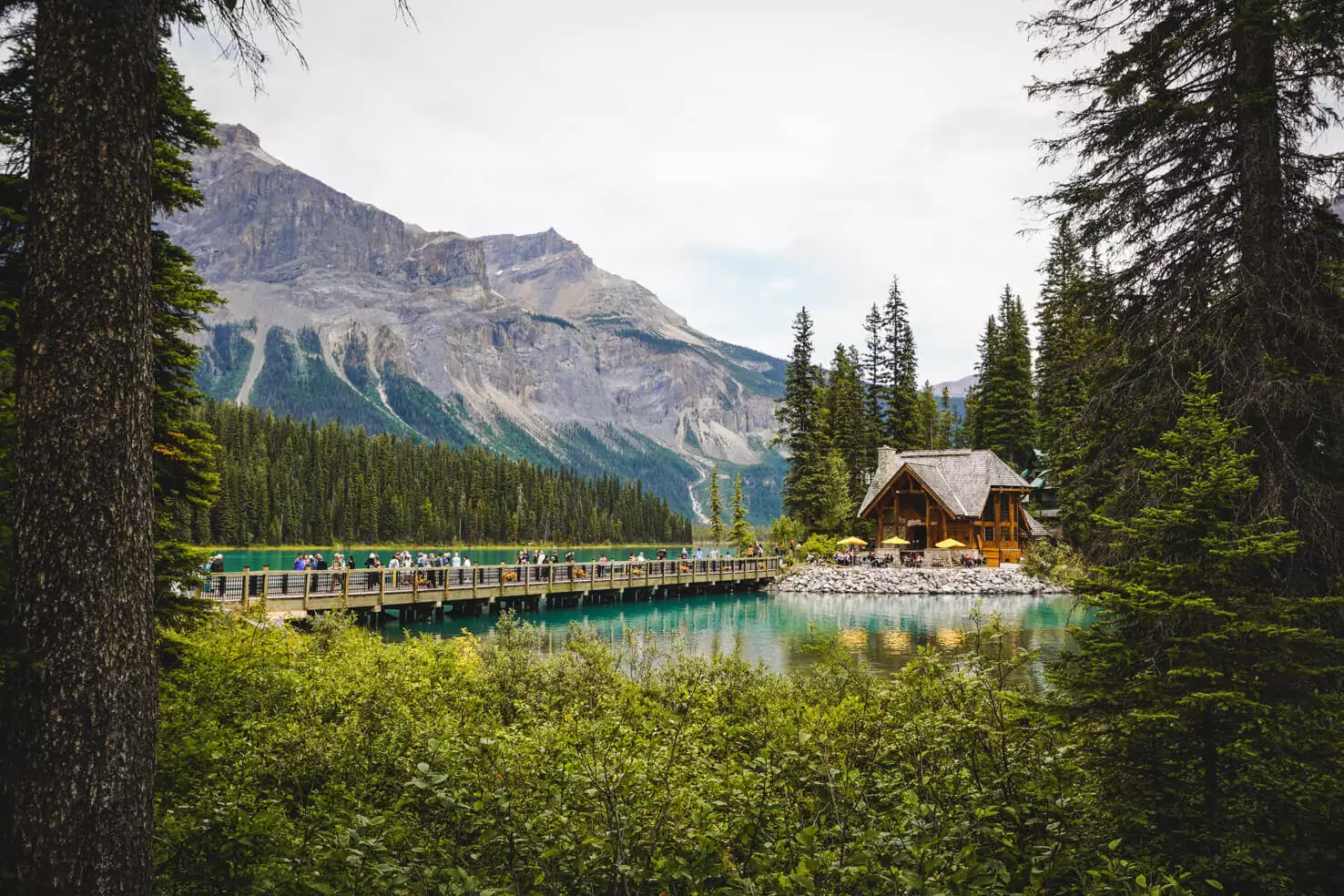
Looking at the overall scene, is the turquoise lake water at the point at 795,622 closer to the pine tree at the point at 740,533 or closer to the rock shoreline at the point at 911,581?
the rock shoreline at the point at 911,581

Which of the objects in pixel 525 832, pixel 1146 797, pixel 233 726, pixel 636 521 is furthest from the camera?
pixel 636 521

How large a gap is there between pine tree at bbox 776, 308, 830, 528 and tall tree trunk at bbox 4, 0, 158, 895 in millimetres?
47781

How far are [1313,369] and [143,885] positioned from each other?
1038cm

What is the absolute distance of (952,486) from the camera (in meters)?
47.1

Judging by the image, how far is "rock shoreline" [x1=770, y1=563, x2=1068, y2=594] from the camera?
39.0m

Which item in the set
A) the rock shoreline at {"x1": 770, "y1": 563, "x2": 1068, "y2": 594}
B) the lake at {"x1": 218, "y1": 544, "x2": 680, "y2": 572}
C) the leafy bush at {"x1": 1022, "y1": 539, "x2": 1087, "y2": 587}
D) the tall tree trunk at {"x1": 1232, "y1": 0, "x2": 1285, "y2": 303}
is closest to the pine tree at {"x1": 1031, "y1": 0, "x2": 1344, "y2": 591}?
the tall tree trunk at {"x1": 1232, "y1": 0, "x2": 1285, "y2": 303}

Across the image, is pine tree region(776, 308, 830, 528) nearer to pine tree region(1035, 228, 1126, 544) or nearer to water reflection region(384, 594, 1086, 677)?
water reflection region(384, 594, 1086, 677)

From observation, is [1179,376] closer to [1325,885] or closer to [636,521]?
[1325,885]

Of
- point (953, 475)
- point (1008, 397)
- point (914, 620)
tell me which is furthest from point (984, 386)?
point (914, 620)

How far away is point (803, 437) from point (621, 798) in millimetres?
48258

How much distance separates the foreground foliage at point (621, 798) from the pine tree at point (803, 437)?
140 ft

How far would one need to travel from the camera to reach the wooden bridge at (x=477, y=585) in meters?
23.5

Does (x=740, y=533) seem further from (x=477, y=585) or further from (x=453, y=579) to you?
(x=453, y=579)

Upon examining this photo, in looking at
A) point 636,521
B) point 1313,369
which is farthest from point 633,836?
point 636,521
